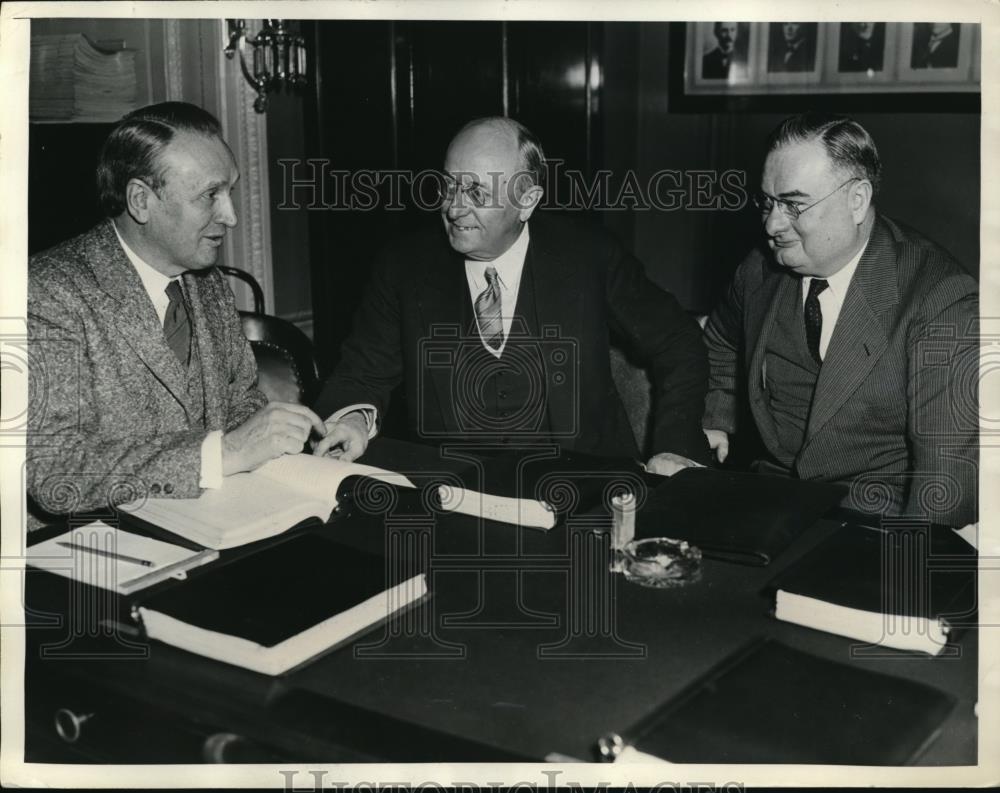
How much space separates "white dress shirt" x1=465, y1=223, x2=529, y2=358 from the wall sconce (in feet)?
5.42

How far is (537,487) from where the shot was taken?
67.9 inches

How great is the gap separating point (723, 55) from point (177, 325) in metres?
3.26

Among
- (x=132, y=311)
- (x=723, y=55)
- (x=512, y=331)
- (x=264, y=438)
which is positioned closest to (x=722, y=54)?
(x=723, y=55)

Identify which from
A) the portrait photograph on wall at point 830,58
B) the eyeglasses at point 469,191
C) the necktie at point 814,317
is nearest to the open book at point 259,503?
the eyeglasses at point 469,191

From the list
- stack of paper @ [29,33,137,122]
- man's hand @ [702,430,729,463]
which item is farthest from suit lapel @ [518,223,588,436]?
stack of paper @ [29,33,137,122]

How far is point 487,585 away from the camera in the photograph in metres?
1.46

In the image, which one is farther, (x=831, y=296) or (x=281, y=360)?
(x=281, y=360)

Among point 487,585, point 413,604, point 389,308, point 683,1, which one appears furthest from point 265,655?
point 389,308

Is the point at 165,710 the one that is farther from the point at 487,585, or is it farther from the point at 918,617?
the point at 918,617

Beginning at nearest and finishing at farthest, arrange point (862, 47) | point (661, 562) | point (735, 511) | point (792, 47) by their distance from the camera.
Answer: point (661, 562), point (735, 511), point (862, 47), point (792, 47)

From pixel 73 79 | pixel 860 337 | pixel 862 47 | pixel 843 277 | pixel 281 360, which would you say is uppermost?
pixel 862 47

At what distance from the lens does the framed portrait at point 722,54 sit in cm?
452

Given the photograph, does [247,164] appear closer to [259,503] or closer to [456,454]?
[456,454]

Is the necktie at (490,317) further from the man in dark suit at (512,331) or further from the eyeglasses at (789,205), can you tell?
the eyeglasses at (789,205)
